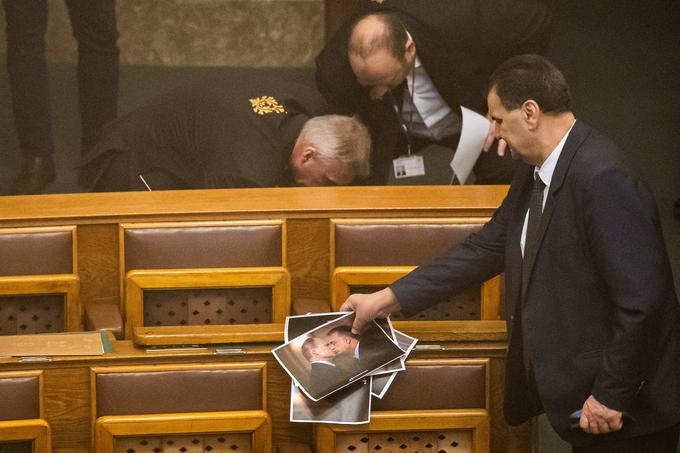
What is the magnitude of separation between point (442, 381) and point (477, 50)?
1930 millimetres

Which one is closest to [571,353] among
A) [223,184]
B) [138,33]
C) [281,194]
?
[281,194]

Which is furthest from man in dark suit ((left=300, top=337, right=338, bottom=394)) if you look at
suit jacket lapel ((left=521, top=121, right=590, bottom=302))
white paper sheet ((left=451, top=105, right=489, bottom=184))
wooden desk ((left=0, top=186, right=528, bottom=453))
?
white paper sheet ((left=451, top=105, right=489, bottom=184))

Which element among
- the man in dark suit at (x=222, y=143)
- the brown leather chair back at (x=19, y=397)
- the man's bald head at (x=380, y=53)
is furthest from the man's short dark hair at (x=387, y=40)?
the brown leather chair back at (x=19, y=397)

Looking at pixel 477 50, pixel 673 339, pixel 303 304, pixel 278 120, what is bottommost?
pixel 303 304

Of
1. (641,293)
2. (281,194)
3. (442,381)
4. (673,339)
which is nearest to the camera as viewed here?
(641,293)

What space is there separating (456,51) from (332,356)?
1914mm

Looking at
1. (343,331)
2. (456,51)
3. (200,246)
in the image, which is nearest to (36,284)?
(200,246)

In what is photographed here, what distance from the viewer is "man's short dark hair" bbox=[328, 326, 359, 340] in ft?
7.84

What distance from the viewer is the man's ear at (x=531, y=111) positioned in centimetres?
211

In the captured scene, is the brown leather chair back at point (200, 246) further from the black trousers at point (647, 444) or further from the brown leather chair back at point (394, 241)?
the black trousers at point (647, 444)

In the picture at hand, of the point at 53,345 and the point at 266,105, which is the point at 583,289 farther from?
the point at 266,105

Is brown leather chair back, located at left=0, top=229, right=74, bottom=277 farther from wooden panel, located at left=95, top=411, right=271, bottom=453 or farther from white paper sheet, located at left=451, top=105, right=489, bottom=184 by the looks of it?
white paper sheet, located at left=451, top=105, right=489, bottom=184

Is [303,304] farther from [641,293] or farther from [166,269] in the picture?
[641,293]

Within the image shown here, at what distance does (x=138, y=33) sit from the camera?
12.3 ft
